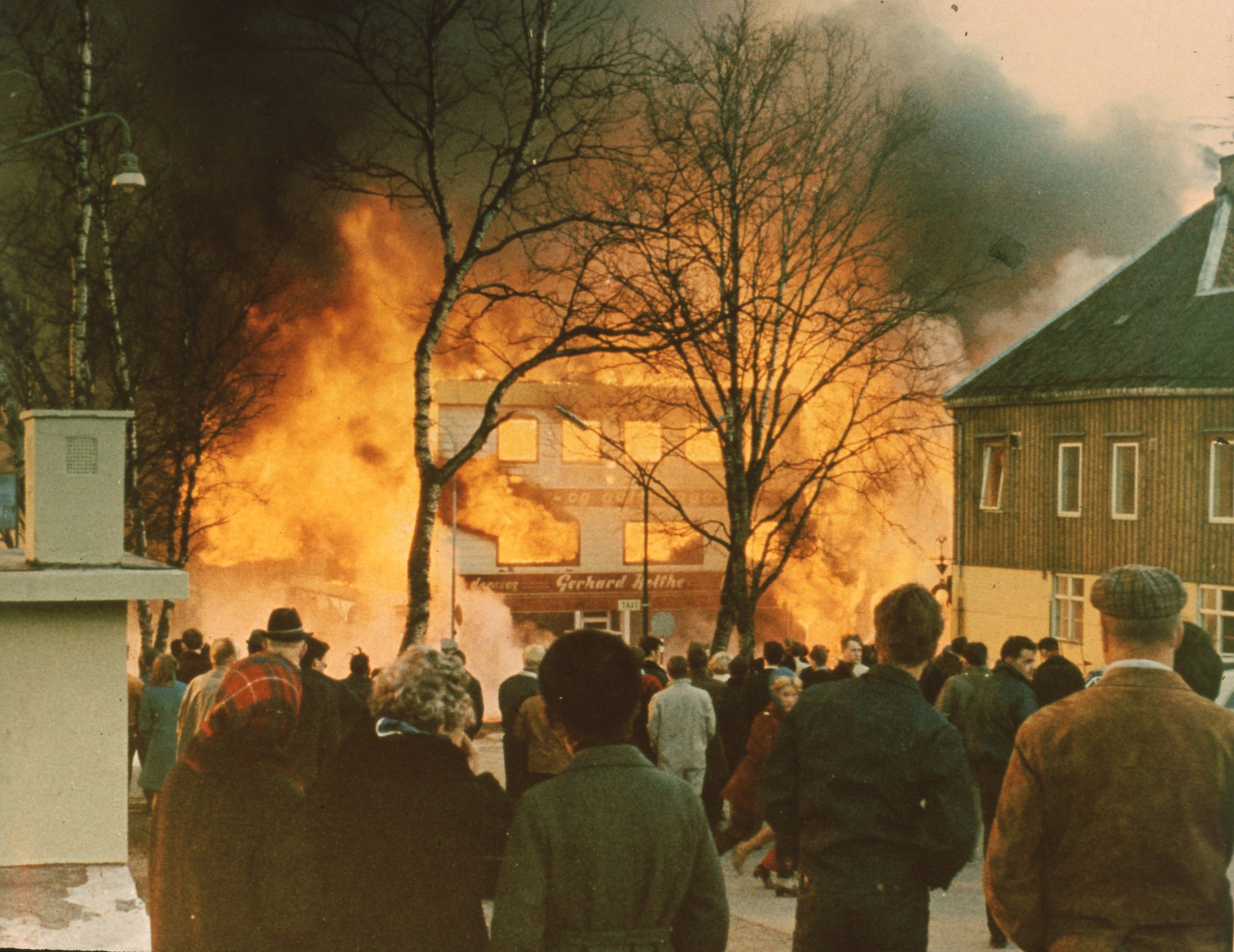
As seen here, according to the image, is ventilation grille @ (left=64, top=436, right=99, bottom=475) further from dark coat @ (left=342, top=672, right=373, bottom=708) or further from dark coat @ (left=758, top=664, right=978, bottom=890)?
dark coat @ (left=758, top=664, right=978, bottom=890)

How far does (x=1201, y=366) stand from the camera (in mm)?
22578

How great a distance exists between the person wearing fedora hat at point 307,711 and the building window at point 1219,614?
17.1m

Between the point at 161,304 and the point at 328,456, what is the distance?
11373 mm

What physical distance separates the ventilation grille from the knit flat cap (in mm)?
7599

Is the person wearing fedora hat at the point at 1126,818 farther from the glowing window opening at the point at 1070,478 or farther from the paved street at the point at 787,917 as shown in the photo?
the glowing window opening at the point at 1070,478

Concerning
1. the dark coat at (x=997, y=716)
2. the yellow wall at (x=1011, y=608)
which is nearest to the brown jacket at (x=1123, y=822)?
the dark coat at (x=997, y=716)

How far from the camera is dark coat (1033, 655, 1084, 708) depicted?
8.31m

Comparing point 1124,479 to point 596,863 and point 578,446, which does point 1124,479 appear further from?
point 578,446

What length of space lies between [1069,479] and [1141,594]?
2359 cm

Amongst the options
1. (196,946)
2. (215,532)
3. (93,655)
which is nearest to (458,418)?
(215,532)

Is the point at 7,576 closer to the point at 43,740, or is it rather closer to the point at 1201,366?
the point at 43,740

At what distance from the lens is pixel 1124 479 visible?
956 inches

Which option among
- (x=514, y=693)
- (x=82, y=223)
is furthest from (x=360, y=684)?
(x=82, y=223)

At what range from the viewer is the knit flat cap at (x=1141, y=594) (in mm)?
3262
